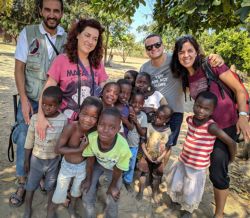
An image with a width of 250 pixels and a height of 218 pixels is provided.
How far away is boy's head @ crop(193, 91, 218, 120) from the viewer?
279cm

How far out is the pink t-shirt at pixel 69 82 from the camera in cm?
275

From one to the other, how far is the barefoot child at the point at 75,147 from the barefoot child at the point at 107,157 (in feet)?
0.23

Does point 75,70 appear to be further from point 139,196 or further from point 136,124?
point 139,196

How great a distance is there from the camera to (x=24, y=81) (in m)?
3.04

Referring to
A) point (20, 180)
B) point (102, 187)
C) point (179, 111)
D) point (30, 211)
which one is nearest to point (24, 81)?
point (20, 180)

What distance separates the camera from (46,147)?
2758 mm

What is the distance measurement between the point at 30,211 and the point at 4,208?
346 mm

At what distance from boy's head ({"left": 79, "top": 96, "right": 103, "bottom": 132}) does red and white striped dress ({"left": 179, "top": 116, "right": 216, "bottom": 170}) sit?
1.08 meters

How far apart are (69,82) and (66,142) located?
0.58 metres

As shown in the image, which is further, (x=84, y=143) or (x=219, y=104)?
(x=219, y=104)

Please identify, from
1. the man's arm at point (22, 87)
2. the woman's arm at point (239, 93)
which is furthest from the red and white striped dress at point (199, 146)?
the man's arm at point (22, 87)

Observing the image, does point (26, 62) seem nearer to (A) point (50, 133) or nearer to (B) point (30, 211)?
(A) point (50, 133)

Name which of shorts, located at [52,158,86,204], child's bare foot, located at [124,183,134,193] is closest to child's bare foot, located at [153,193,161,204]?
child's bare foot, located at [124,183,134,193]

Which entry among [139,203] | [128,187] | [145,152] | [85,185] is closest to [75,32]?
[85,185]
